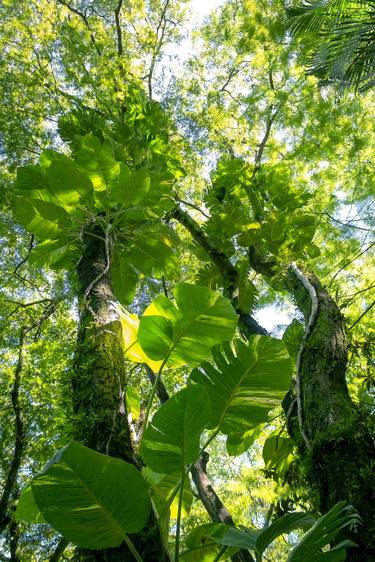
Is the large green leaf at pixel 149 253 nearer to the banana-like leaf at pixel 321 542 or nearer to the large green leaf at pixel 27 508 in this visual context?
the large green leaf at pixel 27 508

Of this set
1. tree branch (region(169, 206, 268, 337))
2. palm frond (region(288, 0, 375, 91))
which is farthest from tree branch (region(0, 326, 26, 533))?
palm frond (region(288, 0, 375, 91))

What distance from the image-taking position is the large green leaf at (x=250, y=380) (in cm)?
152

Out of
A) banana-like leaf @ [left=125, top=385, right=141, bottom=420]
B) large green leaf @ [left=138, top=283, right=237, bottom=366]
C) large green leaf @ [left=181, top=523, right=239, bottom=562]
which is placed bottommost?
large green leaf @ [left=181, top=523, right=239, bottom=562]

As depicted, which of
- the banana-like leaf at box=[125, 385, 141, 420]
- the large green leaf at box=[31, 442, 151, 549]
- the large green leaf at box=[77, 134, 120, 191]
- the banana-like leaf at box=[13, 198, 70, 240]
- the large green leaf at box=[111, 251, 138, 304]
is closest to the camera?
the large green leaf at box=[31, 442, 151, 549]

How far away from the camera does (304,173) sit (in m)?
6.63

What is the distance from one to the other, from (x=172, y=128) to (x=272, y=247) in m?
4.30

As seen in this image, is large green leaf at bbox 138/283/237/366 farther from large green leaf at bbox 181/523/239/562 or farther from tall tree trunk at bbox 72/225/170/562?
large green leaf at bbox 181/523/239/562

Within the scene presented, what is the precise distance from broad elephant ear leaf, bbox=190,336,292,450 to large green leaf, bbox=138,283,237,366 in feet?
0.43

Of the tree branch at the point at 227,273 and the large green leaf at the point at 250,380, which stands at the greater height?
the tree branch at the point at 227,273

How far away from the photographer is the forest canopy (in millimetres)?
1227

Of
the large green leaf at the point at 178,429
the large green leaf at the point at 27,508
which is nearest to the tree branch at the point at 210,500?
the large green leaf at the point at 27,508

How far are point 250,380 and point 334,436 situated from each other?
1.93 feet

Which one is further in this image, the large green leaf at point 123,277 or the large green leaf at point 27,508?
the large green leaf at point 123,277

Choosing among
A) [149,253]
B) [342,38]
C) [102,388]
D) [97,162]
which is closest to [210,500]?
[149,253]
